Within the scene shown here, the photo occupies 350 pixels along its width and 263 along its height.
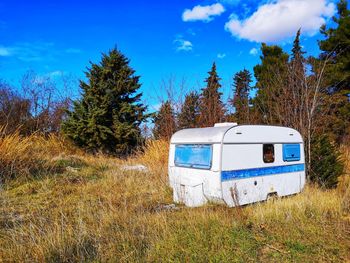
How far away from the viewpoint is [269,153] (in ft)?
21.4

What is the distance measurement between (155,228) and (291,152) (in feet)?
14.1

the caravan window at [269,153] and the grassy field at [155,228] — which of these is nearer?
the grassy field at [155,228]

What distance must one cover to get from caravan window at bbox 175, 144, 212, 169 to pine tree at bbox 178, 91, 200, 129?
17.4 feet

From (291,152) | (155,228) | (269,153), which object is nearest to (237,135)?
(269,153)

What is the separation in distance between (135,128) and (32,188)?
7.56 metres

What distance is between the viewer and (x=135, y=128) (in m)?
14.4

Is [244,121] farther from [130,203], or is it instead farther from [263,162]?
[130,203]

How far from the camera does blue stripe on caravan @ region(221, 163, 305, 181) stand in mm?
5539

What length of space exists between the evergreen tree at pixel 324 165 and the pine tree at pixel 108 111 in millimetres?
8183

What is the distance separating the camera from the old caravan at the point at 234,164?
5559mm

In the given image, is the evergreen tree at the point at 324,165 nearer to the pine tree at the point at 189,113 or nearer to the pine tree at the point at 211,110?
the pine tree at the point at 211,110

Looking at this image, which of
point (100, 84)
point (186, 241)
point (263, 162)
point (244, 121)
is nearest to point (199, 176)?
point (263, 162)

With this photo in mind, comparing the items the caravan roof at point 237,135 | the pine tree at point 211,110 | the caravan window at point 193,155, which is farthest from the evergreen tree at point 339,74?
the caravan window at point 193,155

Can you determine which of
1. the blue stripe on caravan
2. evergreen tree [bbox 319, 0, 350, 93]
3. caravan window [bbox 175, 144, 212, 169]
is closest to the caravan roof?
caravan window [bbox 175, 144, 212, 169]
